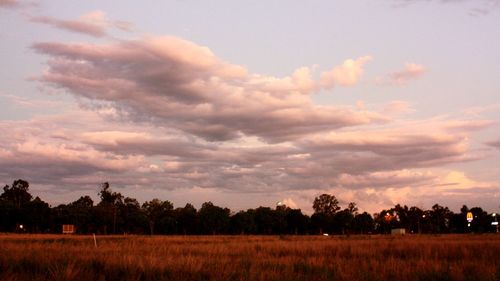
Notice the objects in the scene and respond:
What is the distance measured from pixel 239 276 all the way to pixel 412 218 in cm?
18560

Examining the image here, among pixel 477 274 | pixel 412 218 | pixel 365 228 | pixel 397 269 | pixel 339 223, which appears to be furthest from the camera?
pixel 412 218

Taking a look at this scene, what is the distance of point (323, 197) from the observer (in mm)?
182875

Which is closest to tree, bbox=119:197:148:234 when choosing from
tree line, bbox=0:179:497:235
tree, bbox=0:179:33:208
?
tree line, bbox=0:179:497:235

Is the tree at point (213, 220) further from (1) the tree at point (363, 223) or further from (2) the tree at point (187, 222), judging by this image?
(1) the tree at point (363, 223)

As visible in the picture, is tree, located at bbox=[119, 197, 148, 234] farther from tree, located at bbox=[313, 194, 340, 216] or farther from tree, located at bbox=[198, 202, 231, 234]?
tree, located at bbox=[313, 194, 340, 216]

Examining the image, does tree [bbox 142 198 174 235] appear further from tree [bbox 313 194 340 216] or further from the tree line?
tree [bbox 313 194 340 216]

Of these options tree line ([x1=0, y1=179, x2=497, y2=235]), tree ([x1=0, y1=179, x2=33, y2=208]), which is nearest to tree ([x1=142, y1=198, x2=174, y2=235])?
tree line ([x1=0, y1=179, x2=497, y2=235])

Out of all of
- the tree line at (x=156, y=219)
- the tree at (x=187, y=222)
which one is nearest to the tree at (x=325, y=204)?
the tree line at (x=156, y=219)

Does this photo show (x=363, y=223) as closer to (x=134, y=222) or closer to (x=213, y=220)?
(x=213, y=220)

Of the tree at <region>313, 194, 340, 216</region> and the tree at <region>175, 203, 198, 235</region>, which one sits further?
the tree at <region>313, 194, 340, 216</region>

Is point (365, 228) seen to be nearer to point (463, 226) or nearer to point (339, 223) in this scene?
point (339, 223)

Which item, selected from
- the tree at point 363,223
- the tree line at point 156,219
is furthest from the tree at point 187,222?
Result: the tree at point 363,223

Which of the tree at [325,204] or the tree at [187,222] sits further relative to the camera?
the tree at [325,204]

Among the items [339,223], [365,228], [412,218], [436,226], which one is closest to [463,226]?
[436,226]
